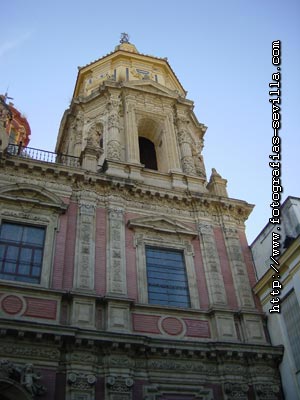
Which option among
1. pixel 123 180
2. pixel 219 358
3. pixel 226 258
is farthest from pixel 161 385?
pixel 123 180

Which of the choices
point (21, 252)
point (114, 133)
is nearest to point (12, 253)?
point (21, 252)

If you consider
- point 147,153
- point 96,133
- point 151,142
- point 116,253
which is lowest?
point 116,253

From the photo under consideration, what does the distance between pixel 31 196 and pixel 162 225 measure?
5097 millimetres

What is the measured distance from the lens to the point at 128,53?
2844 cm

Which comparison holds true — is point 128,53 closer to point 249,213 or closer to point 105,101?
point 105,101

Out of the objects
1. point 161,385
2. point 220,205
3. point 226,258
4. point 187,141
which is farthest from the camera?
point 187,141

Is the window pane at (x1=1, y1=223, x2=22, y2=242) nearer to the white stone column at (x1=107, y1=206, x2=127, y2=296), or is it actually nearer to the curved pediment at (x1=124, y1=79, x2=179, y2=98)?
the white stone column at (x1=107, y1=206, x2=127, y2=296)

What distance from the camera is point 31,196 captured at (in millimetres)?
17234

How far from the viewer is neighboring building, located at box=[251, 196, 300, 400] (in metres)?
15.3

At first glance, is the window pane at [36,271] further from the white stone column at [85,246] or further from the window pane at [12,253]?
the white stone column at [85,246]

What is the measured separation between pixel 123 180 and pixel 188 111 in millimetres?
8601

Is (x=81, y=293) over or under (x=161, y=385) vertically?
over

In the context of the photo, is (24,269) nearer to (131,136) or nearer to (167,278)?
(167,278)

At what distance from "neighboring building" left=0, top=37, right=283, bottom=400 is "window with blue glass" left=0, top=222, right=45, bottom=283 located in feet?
0.12
